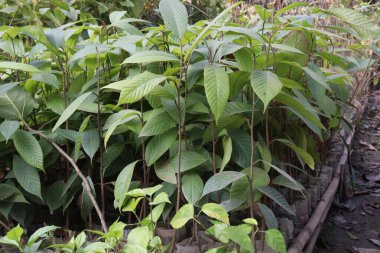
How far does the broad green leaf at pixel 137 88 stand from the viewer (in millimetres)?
1053

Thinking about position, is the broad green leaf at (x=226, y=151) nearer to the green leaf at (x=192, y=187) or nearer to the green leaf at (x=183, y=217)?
the green leaf at (x=192, y=187)

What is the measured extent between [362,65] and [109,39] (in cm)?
98

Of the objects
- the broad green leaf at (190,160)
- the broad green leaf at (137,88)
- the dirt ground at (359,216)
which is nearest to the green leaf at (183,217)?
the broad green leaf at (190,160)

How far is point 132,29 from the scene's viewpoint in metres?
1.57

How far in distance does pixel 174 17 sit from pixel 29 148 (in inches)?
21.5

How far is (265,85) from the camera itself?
106cm

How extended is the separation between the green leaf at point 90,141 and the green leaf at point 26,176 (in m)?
0.18

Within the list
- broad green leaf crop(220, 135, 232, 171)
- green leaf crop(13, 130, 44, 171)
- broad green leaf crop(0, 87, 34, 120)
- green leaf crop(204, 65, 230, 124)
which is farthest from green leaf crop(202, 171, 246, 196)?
broad green leaf crop(0, 87, 34, 120)

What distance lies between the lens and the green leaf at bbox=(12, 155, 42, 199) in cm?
132

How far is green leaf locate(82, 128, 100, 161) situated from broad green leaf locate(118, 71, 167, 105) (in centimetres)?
28

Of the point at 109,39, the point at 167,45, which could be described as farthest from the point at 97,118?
the point at 109,39

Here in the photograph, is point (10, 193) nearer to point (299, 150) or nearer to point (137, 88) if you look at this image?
point (137, 88)

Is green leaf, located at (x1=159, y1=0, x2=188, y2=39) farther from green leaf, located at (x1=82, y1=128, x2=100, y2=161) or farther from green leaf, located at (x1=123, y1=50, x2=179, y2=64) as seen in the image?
green leaf, located at (x1=82, y1=128, x2=100, y2=161)

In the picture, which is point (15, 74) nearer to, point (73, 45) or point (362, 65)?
point (73, 45)
